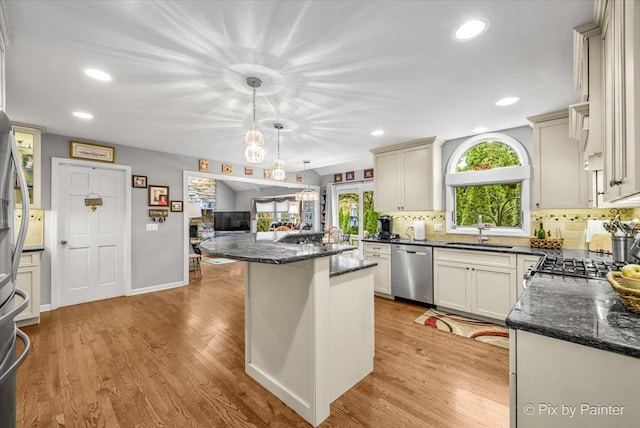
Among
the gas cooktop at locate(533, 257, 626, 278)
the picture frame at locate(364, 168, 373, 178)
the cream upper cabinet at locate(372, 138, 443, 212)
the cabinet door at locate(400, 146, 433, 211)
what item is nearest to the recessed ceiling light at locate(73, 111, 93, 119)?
the cream upper cabinet at locate(372, 138, 443, 212)

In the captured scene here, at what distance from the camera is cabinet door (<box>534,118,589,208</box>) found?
9.55 feet

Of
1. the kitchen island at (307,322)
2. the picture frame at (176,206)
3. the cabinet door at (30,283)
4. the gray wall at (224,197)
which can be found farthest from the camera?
the gray wall at (224,197)

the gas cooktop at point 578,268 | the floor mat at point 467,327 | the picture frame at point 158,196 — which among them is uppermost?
the picture frame at point 158,196

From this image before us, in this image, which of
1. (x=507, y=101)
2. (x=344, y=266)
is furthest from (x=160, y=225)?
(x=507, y=101)

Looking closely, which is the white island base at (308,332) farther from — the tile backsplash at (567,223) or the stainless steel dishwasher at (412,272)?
the tile backsplash at (567,223)

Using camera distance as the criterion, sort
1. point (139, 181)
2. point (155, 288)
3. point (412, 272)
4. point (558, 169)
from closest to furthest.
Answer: point (558, 169) < point (412, 272) < point (139, 181) < point (155, 288)

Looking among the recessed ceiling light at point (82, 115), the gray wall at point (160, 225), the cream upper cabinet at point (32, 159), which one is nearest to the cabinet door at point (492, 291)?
the gray wall at point (160, 225)

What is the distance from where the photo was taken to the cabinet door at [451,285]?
10.9ft

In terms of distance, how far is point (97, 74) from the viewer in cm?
215

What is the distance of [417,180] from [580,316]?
3.24 m

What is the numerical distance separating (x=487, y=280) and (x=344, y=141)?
2.72 m

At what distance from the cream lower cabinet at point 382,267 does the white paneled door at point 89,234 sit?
400cm

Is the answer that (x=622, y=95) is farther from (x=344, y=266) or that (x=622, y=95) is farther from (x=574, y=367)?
(x=344, y=266)

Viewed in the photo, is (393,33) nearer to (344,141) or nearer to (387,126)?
(387,126)
